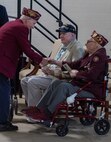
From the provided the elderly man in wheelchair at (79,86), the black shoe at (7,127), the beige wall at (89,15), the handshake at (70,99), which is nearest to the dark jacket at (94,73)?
the elderly man in wheelchair at (79,86)

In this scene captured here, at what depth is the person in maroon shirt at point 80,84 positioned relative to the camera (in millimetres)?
4734

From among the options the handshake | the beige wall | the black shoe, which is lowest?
the black shoe

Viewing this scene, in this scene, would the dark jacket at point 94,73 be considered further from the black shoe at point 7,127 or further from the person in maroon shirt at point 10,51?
the black shoe at point 7,127

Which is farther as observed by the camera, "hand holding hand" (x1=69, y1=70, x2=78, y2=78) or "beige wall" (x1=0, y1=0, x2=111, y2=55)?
"beige wall" (x1=0, y1=0, x2=111, y2=55)

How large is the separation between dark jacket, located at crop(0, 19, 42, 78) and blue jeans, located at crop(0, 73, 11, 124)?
9 centimetres

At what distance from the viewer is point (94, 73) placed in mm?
4703

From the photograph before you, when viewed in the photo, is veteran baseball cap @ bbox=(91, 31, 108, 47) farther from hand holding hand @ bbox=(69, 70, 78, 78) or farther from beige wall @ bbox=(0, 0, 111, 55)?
beige wall @ bbox=(0, 0, 111, 55)

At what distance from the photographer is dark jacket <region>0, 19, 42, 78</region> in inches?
187

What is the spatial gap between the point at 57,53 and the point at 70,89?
0.91m

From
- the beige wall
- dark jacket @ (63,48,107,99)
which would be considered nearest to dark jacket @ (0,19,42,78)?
dark jacket @ (63,48,107,99)

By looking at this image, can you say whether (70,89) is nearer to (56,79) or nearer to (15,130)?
(56,79)

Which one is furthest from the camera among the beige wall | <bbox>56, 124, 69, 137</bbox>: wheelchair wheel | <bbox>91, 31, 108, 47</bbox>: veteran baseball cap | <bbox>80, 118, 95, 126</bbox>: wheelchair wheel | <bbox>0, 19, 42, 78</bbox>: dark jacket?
the beige wall

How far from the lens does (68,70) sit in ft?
16.1

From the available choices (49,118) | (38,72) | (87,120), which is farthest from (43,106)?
(38,72)
